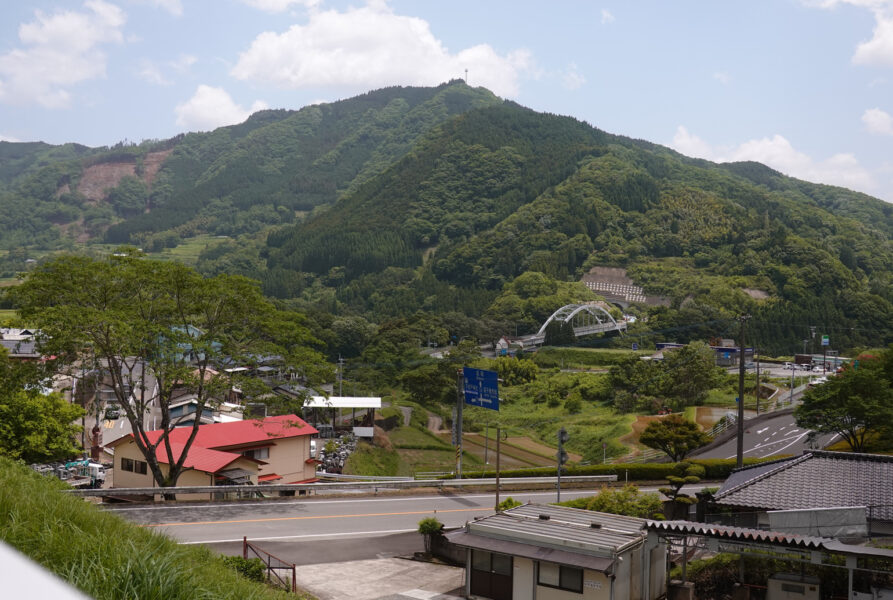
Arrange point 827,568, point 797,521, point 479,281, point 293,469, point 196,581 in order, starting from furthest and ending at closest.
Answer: point 479,281 → point 293,469 → point 797,521 → point 827,568 → point 196,581

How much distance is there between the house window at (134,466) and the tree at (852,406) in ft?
101

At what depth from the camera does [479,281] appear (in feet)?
465

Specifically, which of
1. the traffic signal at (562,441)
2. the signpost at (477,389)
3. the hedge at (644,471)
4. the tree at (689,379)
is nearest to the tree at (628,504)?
the traffic signal at (562,441)

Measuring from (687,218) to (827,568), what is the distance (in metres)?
138

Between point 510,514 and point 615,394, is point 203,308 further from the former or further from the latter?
point 615,394

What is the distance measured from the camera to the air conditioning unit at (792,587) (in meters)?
14.8

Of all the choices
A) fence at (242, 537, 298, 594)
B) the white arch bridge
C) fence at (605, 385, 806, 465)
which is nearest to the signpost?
fence at (605, 385, 806, 465)

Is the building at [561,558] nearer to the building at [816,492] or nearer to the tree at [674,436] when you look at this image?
the building at [816,492]

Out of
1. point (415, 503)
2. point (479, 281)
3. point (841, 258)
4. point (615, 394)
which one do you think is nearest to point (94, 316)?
point (415, 503)

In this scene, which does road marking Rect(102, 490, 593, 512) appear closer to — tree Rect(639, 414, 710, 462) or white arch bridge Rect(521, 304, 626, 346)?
tree Rect(639, 414, 710, 462)

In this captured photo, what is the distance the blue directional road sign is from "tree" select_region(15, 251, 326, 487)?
9078mm

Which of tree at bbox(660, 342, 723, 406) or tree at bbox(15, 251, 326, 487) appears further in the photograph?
tree at bbox(660, 342, 723, 406)

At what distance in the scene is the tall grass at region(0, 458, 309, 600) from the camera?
3.58 m

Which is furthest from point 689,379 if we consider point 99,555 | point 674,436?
point 99,555
